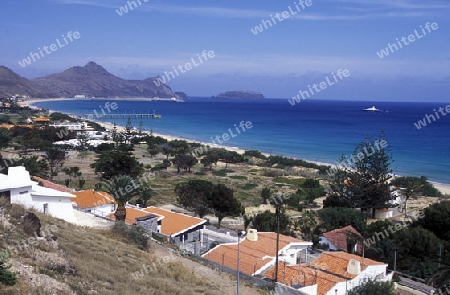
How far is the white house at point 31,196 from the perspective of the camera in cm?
2033

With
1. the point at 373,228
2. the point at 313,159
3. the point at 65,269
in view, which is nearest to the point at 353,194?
the point at 373,228

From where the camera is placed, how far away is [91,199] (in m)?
26.0

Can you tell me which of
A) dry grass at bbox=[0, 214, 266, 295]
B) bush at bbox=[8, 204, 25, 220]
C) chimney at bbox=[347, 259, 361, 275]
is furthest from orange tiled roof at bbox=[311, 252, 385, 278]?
bush at bbox=[8, 204, 25, 220]

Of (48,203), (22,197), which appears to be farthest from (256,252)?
(22,197)

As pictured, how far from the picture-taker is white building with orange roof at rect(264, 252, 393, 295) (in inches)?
671

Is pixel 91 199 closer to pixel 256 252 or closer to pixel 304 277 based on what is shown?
pixel 256 252

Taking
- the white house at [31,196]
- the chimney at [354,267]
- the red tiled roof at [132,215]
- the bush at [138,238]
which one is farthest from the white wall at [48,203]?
the chimney at [354,267]

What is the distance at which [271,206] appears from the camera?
120 feet

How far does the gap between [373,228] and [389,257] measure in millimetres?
3933

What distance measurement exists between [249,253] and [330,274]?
3.72 meters

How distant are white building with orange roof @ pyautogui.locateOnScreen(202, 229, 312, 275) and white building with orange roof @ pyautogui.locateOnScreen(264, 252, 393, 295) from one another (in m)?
0.61

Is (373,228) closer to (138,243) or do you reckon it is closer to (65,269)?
(138,243)

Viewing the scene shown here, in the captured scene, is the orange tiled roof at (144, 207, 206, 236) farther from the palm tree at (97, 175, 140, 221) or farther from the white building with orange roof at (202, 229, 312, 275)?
the white building with orange roof at (202, 229, 312, 275)

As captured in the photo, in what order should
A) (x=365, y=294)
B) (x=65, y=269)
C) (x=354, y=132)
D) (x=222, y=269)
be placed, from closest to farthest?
(x=65, y=269)
(x=365, y=294)
(x=222, y=269)
(x=354, y=132)
